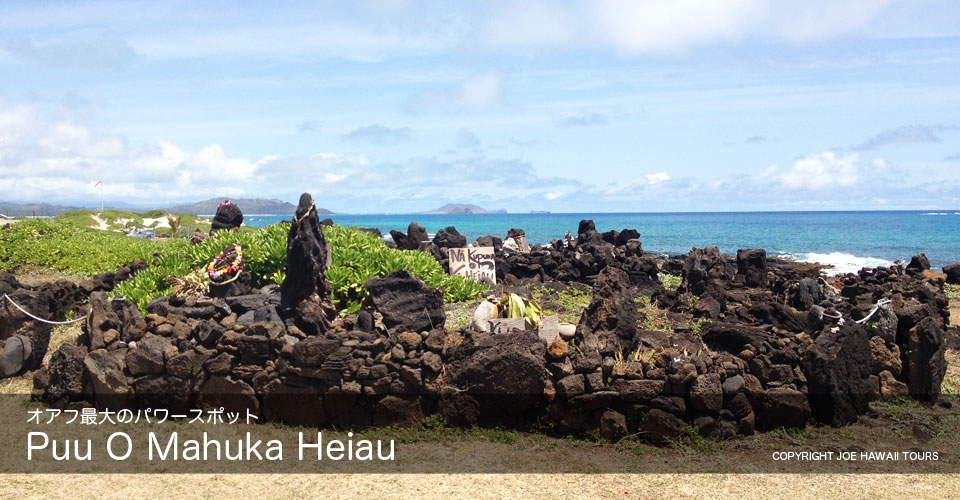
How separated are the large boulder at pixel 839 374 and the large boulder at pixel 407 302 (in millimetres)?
4421

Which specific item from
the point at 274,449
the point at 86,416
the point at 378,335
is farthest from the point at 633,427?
the point at 86,416

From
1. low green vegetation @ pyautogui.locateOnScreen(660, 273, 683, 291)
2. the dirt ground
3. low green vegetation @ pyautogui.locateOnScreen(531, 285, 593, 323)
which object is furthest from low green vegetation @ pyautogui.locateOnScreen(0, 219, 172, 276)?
low green vegetation @ pyautogui.locateOnScreen(660, 273, 683, 291)

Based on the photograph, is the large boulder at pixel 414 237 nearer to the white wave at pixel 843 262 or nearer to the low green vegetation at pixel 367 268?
the low green vegetation at pixel 367 268

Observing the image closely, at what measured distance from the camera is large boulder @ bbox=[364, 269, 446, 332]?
29.7 ft


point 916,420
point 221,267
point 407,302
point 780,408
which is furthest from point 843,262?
point 221,267

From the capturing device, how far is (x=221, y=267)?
37.4 ft

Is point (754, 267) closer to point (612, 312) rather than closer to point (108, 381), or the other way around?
point (612, 312)

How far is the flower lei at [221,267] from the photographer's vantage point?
1123 centimetres

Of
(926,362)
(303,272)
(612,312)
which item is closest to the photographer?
(926,362)

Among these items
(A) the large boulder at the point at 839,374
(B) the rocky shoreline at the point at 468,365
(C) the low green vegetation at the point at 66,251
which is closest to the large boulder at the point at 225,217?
(C) the low green vegetation at the point at 66,251

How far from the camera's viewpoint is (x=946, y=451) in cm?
734

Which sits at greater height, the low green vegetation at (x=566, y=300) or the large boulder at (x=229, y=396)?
the low green vegetation at (x=566, y=300)

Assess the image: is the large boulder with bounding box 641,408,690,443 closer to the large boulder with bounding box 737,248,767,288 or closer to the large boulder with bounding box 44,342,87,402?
the large boulder with bounding box 44,342,87,402

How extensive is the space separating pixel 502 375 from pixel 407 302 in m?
2.08
